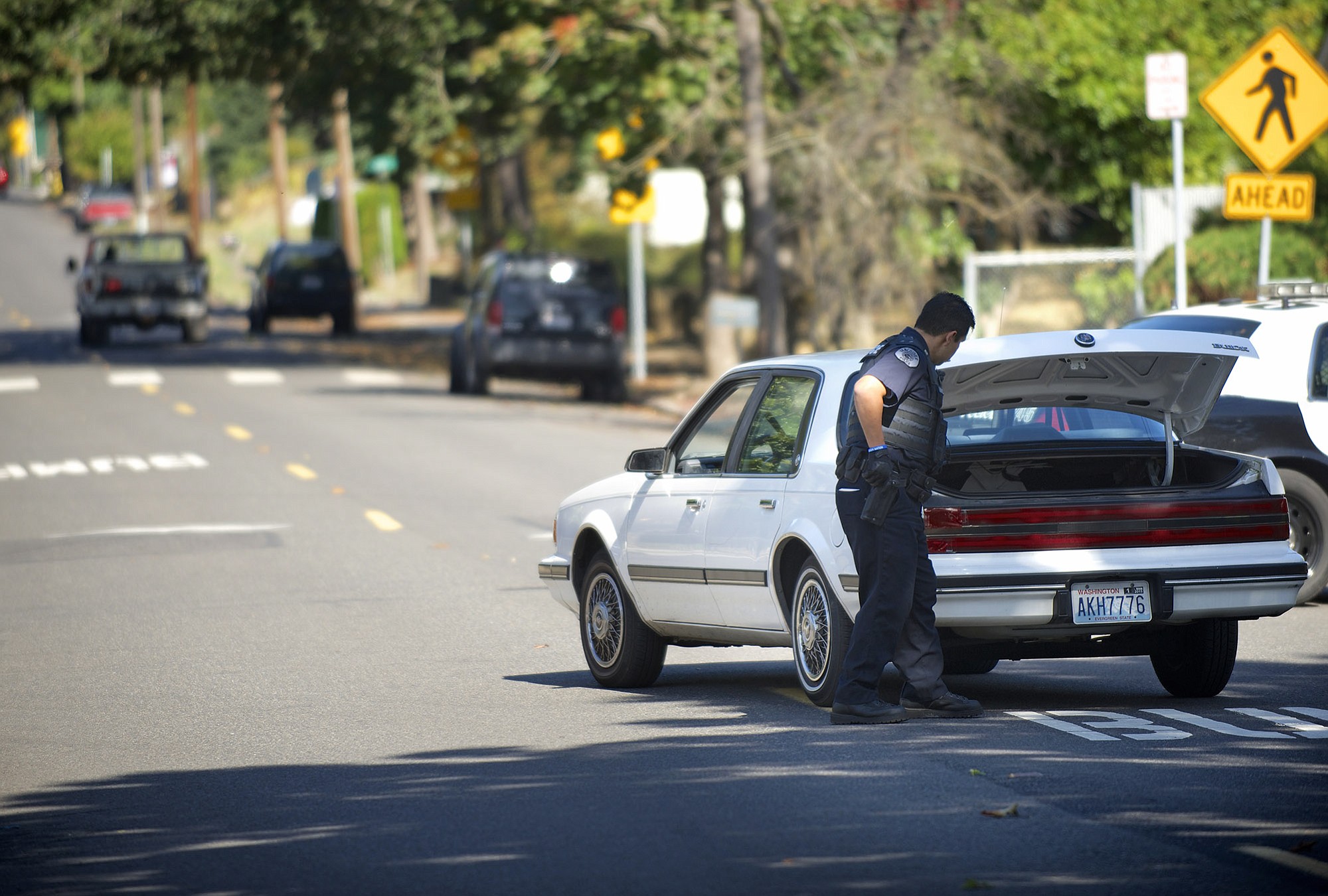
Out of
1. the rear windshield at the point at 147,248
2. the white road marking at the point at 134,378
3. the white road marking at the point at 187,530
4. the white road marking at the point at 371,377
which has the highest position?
the rear windshield at the point at 147,248

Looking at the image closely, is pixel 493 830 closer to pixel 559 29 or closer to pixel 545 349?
pixel 545 349

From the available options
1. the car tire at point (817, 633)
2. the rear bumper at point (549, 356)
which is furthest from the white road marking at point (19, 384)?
the car tire at point (817, 633)

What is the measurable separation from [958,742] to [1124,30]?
20820 mm

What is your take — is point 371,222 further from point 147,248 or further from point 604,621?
point 604,621

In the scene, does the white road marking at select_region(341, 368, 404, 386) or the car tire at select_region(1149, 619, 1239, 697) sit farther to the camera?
the white road marking at select_region(341, 368, 404, 386)

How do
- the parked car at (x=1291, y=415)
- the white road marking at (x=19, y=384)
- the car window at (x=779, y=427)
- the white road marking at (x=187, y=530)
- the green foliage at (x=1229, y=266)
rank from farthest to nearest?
the white road marking at (x=19, y=384) < the green foliage at (x=1229, y=266) < the white road marking at (x=187, y=530) < the parked car at (x=1291, y=415) < the car window at (x=779, y=427)

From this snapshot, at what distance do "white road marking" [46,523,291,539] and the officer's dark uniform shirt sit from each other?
9461 mm

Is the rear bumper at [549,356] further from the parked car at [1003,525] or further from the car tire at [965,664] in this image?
the car tire at [965,664]

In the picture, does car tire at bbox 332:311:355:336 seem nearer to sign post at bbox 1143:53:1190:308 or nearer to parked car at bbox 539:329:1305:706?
sign post at bbox 1143:53:1190:308

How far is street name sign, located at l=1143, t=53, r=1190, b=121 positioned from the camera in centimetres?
1709

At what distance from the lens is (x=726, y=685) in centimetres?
1010

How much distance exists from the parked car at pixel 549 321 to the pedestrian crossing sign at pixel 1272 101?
12.9 m

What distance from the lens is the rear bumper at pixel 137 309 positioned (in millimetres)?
40062

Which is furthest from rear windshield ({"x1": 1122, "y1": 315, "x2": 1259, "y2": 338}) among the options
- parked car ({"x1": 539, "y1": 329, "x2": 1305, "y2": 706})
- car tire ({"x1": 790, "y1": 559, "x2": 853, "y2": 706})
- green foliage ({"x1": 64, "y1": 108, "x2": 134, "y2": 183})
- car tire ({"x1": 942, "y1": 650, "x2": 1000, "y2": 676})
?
green foliage ({"x1": 64, "y1": 108, "x2": 134, "y2": 183})
